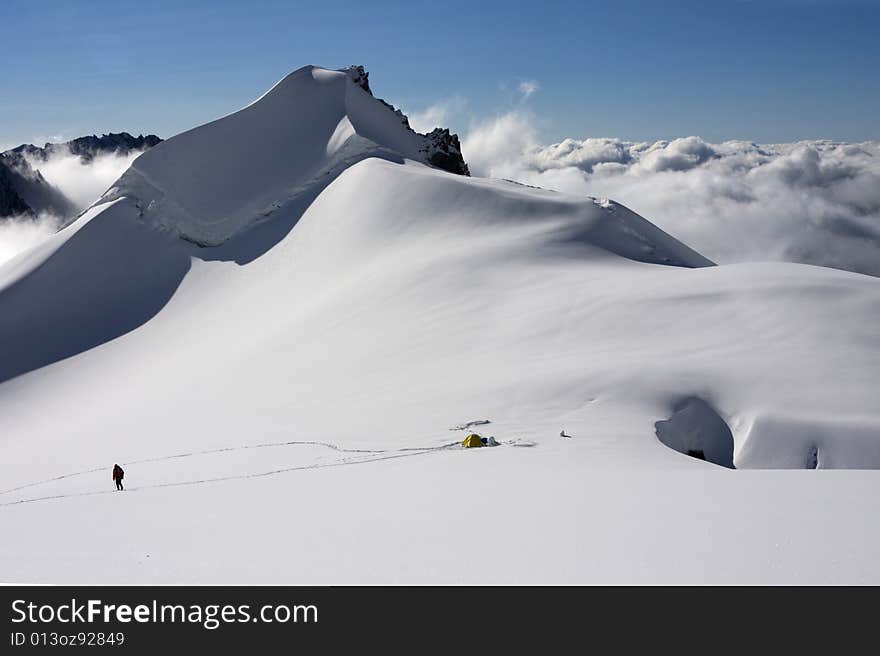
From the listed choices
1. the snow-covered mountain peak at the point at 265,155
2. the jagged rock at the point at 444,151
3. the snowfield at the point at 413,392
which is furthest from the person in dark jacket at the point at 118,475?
the jagged rock at the point at 444,151

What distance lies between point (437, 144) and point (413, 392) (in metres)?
53.6

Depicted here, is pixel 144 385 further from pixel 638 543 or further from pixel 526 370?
pixel 638 543

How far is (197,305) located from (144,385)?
13200mm

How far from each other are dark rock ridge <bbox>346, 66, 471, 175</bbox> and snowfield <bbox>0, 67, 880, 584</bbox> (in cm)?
1199

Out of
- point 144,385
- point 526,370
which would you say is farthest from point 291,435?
point 144,385

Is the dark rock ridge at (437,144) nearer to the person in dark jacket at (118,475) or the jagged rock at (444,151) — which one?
the jagged rock at (444,151)

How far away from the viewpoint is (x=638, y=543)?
8484 millimetres

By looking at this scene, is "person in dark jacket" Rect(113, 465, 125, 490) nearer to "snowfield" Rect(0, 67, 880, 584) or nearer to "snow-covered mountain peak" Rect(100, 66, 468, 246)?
"snowfield" Rect(0, 67, 880, 584)

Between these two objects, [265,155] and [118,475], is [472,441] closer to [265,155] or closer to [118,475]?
[118,475]

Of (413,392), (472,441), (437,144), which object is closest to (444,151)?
(437,144)

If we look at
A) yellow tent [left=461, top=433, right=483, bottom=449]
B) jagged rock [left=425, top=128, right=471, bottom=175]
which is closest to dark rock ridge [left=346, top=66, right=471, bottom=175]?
jagged rock [left=425, top=128, right=471, bottom=175]

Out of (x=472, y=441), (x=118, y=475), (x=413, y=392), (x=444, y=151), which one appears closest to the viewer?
(x=472, y=441)

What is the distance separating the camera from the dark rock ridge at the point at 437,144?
227 feet

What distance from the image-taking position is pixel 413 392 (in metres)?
22.0
